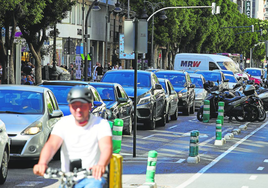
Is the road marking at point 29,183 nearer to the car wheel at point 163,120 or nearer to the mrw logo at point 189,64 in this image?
the car wheel at point 163,120

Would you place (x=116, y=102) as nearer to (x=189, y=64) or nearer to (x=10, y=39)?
(x=10, y=39)

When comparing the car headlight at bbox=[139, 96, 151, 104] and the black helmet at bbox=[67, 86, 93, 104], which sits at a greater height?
the black helmet at bbox=[67, 86, 93, 104]

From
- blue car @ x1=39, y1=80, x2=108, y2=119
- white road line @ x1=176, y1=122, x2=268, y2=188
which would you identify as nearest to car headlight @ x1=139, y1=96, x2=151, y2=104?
white road line @ x1=176, y1=122, x2=268, y2=188

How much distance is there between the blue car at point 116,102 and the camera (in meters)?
18.0

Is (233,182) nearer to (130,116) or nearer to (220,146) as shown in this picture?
(220,146)

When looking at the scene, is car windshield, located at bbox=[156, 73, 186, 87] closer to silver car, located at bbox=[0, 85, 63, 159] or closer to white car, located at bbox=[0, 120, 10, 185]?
silver car, located at bbox=[0, 85, 63, 159]

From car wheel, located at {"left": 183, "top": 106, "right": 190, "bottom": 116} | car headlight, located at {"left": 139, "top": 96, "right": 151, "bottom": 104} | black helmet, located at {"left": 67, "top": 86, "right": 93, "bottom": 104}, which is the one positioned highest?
black helmet, located at {"left": 67, "top": 86, "right": 93, "bottom": 104}

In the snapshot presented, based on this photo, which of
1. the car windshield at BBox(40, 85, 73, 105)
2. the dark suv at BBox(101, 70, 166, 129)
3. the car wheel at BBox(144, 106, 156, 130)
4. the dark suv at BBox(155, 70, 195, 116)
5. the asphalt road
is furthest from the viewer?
the dark suv at BBox(155, 70, 195, 116)

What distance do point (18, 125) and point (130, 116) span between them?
287 inches

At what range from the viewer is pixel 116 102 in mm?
18391

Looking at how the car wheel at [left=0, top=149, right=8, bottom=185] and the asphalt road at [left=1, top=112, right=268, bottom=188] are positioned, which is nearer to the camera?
the car wheel at [left=0, top=149, right=8, bottom=185]

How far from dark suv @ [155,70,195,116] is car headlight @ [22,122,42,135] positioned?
54.5 feet

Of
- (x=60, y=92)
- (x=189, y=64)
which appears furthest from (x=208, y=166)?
(x=189, y=64)

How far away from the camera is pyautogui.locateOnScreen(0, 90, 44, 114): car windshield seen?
13148 mm
